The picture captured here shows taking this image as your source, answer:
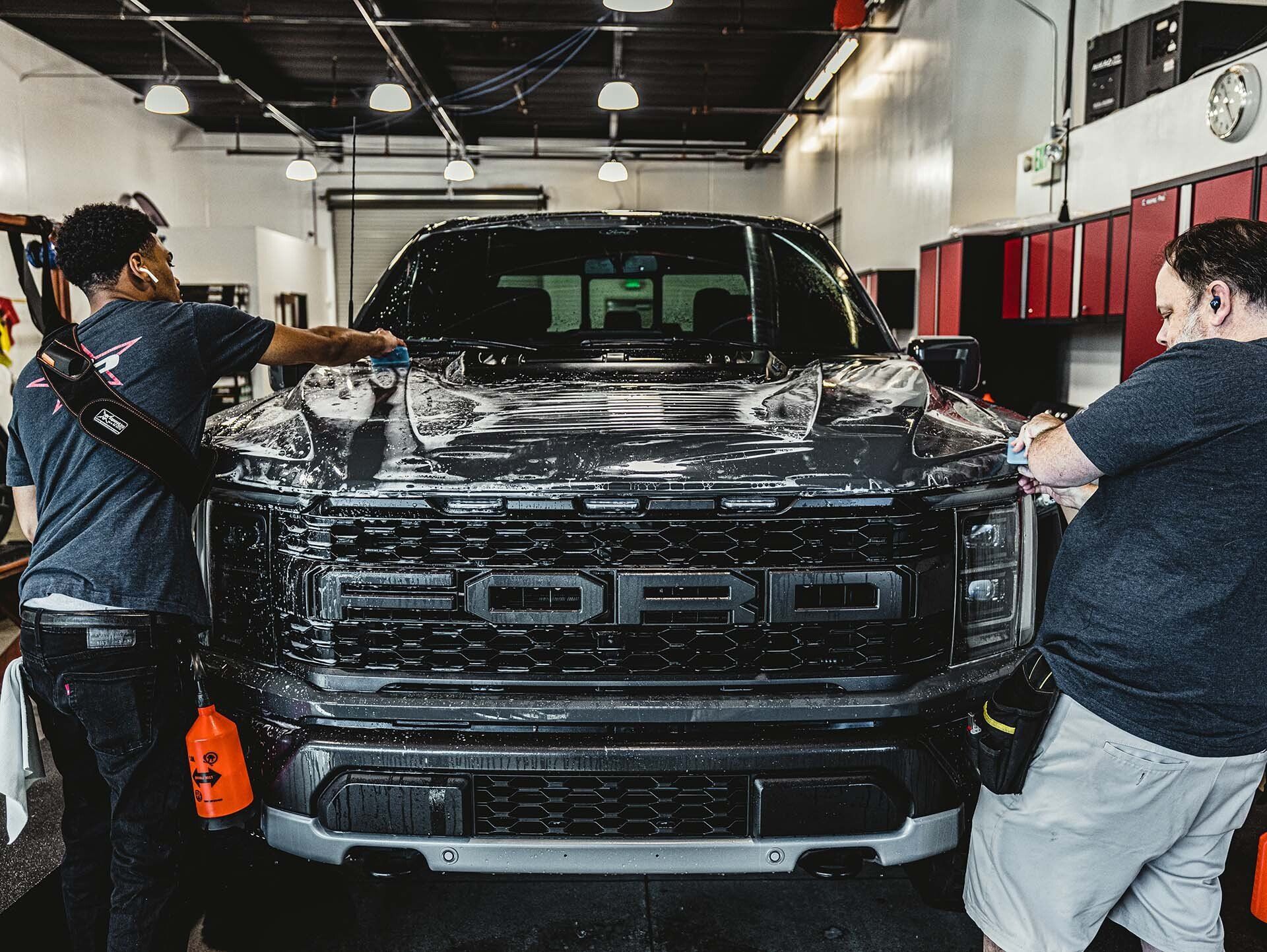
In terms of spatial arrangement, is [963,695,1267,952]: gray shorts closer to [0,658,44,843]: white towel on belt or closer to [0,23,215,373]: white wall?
[0,658,44,843]: white towel on belt

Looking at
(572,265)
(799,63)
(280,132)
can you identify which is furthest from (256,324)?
(280,132)

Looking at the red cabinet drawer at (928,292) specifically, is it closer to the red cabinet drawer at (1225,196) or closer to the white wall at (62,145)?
the red cabinet drawer at (1225,196)

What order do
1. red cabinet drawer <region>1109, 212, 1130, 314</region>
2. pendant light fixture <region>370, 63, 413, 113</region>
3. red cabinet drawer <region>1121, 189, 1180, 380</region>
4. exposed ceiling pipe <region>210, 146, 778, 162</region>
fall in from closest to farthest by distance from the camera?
red cabinet drawer <region>1121, 189, 1180, 380</region> → red cabinet drawer <region>1109, 212, 1130, 314</region> → pendant light fixture <region>370, 63, 413, 113</region> → exposed ceiling pipe <region>210, 146, 778, 162</region>

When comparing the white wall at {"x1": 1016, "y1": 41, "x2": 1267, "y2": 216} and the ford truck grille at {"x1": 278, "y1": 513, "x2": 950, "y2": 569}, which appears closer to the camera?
the ford truck grille at {"x1": 278, "y1": 513, "x2": 950, "y2": 569}

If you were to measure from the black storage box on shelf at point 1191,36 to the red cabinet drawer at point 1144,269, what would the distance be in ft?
4.21

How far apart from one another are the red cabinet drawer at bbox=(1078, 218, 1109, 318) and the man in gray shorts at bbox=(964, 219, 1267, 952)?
214 inches

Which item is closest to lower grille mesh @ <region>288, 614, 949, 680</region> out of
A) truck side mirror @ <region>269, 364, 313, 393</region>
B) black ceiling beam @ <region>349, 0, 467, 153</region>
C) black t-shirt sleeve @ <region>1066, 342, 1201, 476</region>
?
black t-shirt sleeve @ <region>1066, 342, 1201, 476</region>

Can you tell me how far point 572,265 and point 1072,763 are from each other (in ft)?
6.86

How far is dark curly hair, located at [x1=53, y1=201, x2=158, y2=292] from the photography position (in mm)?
1969

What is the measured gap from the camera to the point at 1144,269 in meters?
6.11

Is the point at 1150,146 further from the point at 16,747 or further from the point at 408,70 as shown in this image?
the point at 408,70

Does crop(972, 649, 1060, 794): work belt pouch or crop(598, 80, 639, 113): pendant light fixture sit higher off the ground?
crop(598, 80, 639, 113): pendant light fixture

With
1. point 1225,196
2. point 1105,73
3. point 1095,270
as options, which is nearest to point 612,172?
point 1105,73

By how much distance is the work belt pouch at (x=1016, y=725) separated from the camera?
1753mm
